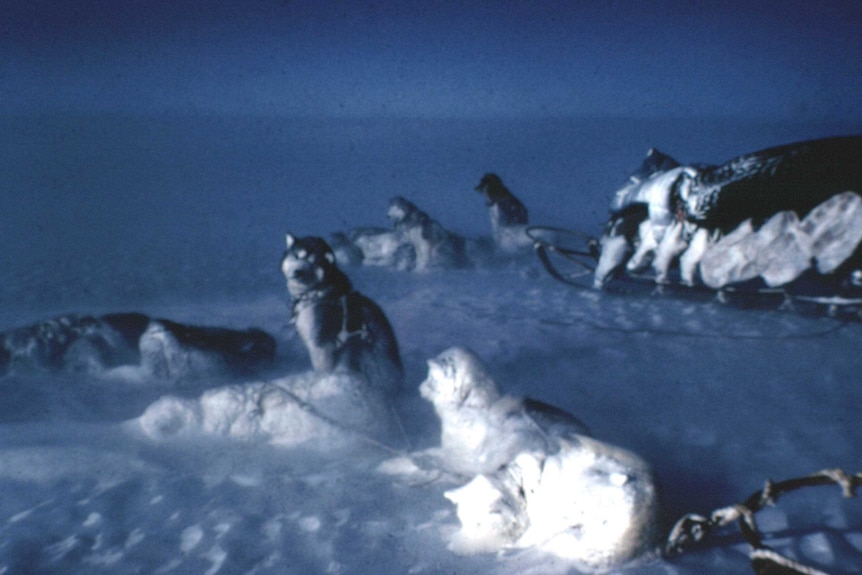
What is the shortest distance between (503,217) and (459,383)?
7908mm

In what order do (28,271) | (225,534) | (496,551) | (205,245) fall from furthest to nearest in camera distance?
(205,245) → (28,271) → (225,534) → (496,551)

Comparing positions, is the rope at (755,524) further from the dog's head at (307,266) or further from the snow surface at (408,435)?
the dog's head at (307,266)

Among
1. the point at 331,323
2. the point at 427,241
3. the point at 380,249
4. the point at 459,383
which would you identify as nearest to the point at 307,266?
the point at 331,323

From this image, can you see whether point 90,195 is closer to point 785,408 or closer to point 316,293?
point 316,293

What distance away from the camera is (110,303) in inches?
382

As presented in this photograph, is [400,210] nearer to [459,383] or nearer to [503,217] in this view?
[503,217]

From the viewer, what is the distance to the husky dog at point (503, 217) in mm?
10914

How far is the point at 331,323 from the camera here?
470 cm

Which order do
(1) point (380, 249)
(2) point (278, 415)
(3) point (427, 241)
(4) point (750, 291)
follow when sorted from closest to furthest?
1. (2) point (278, 415)
2. (4) point (750, 291)
3. (3) point (427, 241)
4. (1) point (380, 249)

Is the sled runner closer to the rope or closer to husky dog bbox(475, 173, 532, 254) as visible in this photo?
husky dog bbox(475, 173, 532, 254)

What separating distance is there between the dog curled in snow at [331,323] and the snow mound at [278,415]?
0.36 m

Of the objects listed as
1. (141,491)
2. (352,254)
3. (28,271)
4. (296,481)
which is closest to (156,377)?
(141,491)

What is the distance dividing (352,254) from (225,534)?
8.81 meters

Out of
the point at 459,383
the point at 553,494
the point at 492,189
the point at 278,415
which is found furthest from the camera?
the point at 492,189
